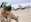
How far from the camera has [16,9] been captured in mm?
1376

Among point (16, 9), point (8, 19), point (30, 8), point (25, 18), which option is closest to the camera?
point (8, 19)

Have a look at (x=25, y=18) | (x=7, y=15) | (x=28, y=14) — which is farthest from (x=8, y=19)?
(x=28, y=14)

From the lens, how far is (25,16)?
121cm

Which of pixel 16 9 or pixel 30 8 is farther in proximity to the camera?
pixel 30 8

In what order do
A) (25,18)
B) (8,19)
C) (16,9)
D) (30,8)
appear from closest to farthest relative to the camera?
1. (8,19)
2. (25,18)
3. (16,9)
4. (30,8)

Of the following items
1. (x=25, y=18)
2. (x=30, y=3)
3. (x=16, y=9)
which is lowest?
(x=25, y=18)

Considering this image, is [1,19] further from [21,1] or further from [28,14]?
[21,1]

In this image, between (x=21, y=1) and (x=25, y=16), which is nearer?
(x=25, y=16)

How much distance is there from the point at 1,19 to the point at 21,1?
0.82 m

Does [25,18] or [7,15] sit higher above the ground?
[7,15]

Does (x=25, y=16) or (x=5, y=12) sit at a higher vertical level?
(x=5, y=12)

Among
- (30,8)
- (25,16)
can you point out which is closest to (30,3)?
(30,8)

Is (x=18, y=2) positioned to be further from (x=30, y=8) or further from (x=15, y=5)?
(x=30, y=8)

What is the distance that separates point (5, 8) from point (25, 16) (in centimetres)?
51
